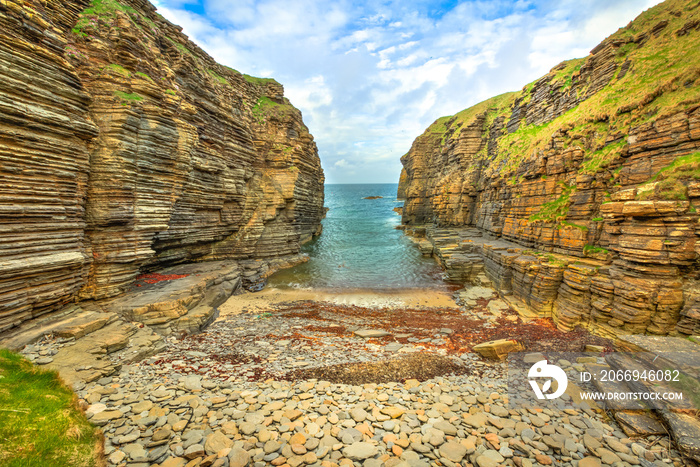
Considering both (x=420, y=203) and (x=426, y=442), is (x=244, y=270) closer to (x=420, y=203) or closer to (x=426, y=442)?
(x=426, y=442)

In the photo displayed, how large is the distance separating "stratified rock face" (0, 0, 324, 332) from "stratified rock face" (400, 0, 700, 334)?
23.3 meters

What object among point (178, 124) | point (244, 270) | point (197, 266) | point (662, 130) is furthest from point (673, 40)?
point (197, 266)

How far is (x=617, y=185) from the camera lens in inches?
545

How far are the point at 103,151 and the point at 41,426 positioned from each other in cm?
1357

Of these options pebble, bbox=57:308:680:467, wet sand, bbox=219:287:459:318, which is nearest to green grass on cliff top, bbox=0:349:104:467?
pebble, bbox=57:308:680:467

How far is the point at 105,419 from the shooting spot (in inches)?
216

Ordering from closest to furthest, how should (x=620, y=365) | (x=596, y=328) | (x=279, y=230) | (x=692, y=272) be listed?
1. (x=620, y=365)
2. (x=692, y=272)
3. (x=596, y=328)
4. (x=279, y=230)

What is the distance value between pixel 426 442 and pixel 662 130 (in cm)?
1754

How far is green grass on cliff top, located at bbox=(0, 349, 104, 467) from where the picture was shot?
3.81m

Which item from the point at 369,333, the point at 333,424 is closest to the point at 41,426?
the point at 333,424

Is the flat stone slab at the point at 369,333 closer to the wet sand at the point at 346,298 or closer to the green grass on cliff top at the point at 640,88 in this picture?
the wet sand at the point at 346,298

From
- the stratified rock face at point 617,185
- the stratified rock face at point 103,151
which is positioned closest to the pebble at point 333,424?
the stratified rock face at point 103,151

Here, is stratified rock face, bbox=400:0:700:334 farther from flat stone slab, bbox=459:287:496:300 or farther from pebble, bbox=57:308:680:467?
pebble, bbox=57:308:680:467

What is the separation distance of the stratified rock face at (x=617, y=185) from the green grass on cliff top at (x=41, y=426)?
57.8ft
